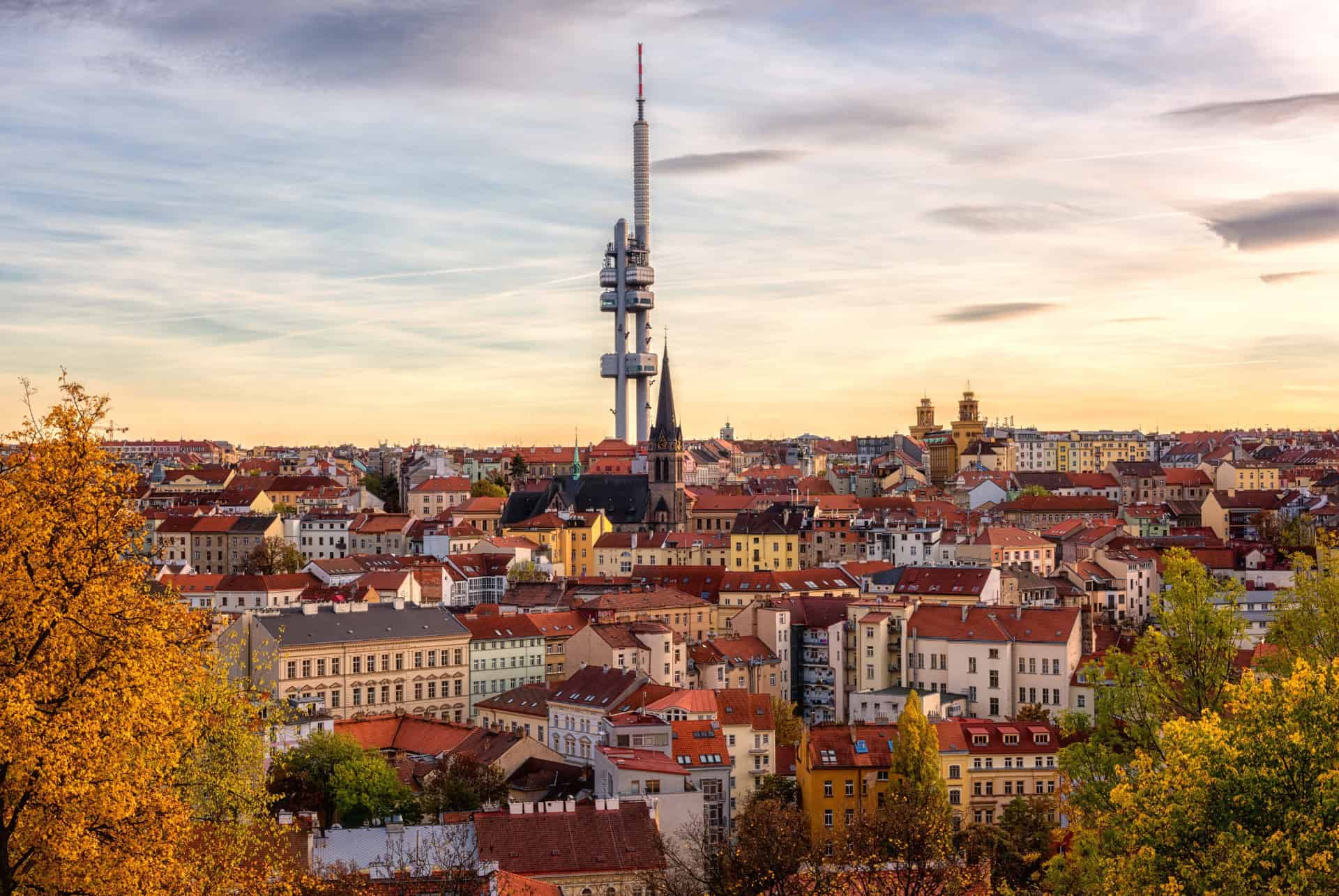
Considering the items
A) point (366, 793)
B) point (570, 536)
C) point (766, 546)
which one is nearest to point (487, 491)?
point (570, 536)

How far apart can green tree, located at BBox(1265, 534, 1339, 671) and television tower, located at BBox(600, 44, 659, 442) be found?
139396 millimetres

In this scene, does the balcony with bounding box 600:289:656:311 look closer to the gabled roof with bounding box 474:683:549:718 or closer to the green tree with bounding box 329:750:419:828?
the gabled roof with bounding box 474:683:549:718

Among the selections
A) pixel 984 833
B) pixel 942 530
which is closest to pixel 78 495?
pixel 984 833

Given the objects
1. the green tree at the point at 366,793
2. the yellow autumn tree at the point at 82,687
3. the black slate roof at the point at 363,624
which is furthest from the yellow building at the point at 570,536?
the yellow autumn tree at the point at 82,687

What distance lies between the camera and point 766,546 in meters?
104

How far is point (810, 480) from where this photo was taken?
146000 mm

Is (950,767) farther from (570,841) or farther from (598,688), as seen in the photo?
(570,841)

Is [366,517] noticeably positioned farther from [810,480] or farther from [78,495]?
[78,495]

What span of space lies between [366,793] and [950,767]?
1857cm

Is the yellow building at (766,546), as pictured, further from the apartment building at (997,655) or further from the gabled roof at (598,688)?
the gabled roof at (598,688)

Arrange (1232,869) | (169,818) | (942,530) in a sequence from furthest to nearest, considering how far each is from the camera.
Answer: (942,530) < (1232,869) < (169,818)

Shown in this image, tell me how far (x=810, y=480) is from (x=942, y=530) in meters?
45.8

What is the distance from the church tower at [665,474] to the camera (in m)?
118

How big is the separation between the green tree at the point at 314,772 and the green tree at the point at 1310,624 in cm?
2676
